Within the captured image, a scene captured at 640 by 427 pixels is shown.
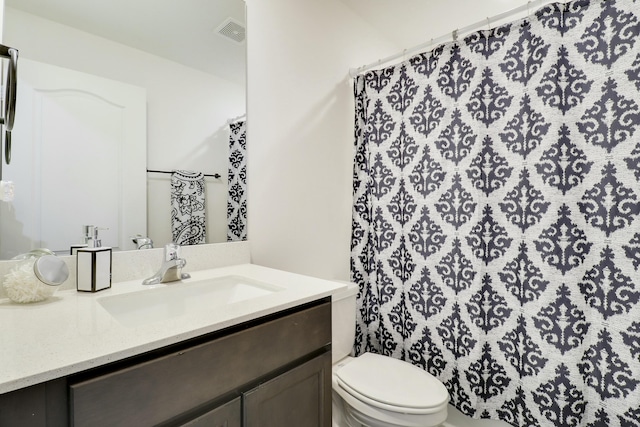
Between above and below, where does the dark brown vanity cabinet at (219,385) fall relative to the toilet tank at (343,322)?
above

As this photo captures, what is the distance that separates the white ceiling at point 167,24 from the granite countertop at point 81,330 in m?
0.89

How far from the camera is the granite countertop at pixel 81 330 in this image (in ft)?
1.57

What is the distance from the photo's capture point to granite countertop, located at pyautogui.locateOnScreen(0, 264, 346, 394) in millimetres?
479

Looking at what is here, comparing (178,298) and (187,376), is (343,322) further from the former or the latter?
(187,376)

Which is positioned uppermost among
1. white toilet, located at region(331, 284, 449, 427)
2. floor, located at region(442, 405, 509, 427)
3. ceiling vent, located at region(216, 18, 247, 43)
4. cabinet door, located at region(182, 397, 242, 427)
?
ceiling vent, located at region(216, 18, 247, 43)

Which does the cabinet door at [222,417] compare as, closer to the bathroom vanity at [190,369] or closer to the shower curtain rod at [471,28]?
the bathroom vanity at [190,369]

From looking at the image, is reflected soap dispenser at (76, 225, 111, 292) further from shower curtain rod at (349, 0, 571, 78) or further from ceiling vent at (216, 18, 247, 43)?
shower curtain rod at (349, 0, 571, 78)

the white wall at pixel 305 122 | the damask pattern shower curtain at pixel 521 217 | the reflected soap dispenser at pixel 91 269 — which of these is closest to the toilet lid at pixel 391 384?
the damask pattern shower curtain at pixel 521 217

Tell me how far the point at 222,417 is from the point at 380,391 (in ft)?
2.51

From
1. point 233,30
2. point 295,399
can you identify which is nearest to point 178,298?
point 295,399

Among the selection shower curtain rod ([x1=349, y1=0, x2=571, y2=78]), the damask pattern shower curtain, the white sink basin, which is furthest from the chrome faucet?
shower curtain rod ([x1=349, y1=0, x2=571, y2=78])

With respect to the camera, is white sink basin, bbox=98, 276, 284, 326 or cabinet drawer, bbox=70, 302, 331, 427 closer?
cabinet drawer, bbox=70, 302, 331, 427

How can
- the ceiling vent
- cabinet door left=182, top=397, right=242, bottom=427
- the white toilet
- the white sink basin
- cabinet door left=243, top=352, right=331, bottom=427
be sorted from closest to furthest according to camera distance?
cabinet door left=182, top=397, right=242, bottom=427
cabinet door left=243, top=352, right=331, bottom=427
the white sink basin
the white toilet
the ceiling vent

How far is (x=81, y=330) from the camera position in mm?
617
